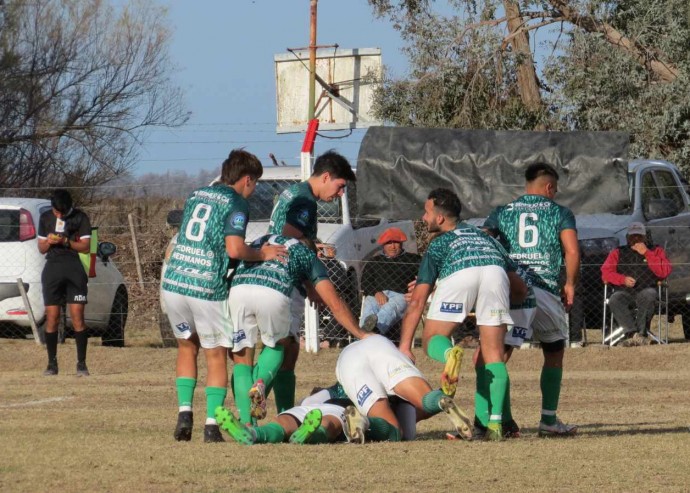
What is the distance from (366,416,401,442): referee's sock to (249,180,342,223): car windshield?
28.3 feet

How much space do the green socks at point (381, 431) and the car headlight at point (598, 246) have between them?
9.76 metres

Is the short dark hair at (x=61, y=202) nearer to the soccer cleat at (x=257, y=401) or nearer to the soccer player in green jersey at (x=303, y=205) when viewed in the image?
the soccer player in green jersey at (x=303, y=205)

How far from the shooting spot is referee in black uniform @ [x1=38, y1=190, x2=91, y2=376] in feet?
49.3

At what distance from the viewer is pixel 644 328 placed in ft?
58.1

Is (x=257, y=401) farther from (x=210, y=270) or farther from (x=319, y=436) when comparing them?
(x=210, y=270)

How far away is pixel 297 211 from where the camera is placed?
9.50 m

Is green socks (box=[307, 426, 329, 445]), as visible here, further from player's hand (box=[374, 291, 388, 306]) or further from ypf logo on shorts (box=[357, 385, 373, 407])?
player's hand (box=[374, 291, 388, 306])

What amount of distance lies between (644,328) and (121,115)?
1550cm

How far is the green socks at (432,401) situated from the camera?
333 inches

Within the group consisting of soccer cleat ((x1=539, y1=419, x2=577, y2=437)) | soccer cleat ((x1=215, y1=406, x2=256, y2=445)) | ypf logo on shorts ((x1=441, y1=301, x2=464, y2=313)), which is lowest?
soccer cleat ((x1=539, y1=419, x2=577, y2=437))

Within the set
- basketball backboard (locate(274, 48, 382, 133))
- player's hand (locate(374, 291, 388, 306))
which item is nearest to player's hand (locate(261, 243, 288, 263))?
player's hand (locate(374, 291, 388, 306))

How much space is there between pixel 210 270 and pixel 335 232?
9.08 meters

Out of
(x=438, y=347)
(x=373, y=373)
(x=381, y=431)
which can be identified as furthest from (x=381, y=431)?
(x=438, y=347)

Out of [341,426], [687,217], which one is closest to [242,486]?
[341,426]
